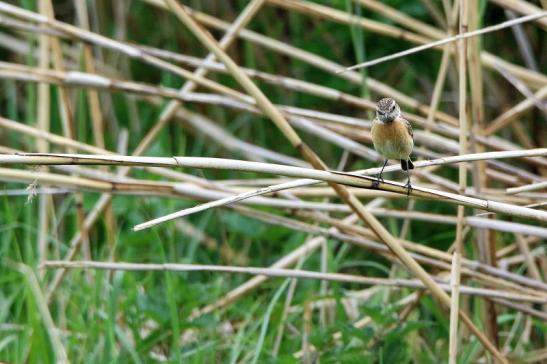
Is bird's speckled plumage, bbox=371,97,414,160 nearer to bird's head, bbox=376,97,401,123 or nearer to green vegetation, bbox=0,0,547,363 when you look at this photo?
bird's head, bbox=376,97,401,123

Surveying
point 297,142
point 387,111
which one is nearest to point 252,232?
point 387,111

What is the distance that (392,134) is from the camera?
114 inches

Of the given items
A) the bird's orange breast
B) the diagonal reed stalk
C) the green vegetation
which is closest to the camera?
the diagonal reed stalk

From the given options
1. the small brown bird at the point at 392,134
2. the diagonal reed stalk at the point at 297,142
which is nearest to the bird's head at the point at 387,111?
the small brown bird at the point at 392,134

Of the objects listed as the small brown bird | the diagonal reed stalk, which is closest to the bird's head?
the small brown bird

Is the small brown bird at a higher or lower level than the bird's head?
lower

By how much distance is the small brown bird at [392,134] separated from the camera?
2.89 metres

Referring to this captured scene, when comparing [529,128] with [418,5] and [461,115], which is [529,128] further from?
[461,115]

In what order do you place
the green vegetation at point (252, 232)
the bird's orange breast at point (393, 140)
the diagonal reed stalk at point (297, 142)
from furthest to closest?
the green vegetation at point (252, 232) < the bird's orange breast at point (393, 140) < the diagonal reed stalk at point (297, 142)

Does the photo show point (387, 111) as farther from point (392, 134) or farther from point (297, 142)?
point (297, 142)

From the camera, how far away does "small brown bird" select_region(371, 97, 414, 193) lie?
289cm

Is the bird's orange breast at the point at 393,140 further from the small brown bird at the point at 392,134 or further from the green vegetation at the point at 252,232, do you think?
the green vegetation at the point at 252,232

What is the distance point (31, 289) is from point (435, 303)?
57.9 inches

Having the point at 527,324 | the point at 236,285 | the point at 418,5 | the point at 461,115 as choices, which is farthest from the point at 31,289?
the point at 418,5
